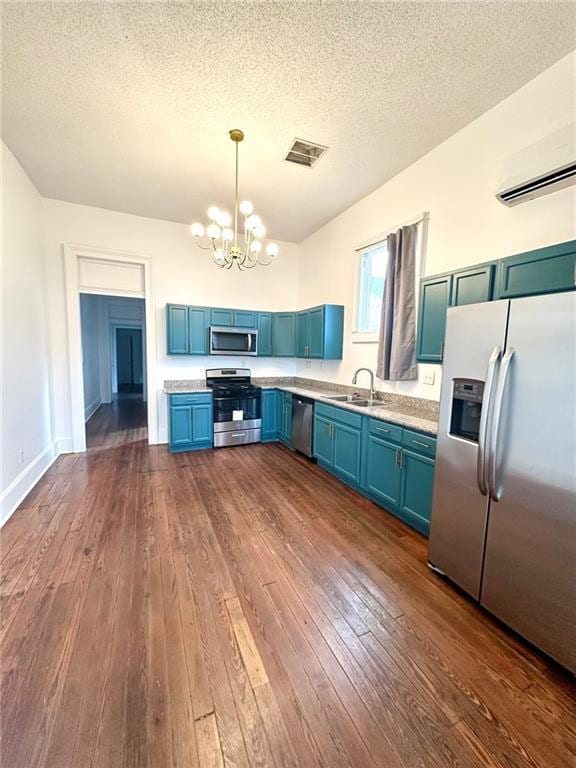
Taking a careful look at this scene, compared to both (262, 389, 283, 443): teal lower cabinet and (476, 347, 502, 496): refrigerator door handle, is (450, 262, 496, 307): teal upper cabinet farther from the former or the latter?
(262, 389, 283, 443): teal lower cabinet

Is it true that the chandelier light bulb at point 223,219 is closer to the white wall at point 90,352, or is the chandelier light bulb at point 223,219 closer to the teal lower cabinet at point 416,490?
the teal lower cabinet at point 416,490

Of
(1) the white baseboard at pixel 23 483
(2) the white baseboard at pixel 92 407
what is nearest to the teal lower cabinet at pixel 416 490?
(1) the white baseboard at pixel 23 483

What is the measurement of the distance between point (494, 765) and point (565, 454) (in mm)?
1200

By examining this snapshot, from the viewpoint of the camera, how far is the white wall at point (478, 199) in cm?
209

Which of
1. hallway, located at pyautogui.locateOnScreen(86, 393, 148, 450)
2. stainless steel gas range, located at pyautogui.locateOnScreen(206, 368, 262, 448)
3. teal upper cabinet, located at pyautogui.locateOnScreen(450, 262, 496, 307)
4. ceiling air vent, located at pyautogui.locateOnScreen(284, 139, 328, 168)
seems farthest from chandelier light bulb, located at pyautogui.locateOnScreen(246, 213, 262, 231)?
hallway, located at pyautogui.locateOnScreen(86, 393, 148, 450)

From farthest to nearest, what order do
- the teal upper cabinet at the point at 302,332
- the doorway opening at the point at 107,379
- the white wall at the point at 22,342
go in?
1. the doorway opening at the point at 107,379
2. the teal upper cabinet at the point at 302,332
3. the white wall at the point at 22,342

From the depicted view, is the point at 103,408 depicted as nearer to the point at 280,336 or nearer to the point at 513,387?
the point at 280,336

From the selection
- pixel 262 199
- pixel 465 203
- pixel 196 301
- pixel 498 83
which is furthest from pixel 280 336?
→ pixel 498 83

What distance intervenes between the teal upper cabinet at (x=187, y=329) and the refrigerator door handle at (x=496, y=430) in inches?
158

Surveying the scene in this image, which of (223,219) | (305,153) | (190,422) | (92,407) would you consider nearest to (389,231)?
(305,153)

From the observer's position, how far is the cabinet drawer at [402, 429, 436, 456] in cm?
236

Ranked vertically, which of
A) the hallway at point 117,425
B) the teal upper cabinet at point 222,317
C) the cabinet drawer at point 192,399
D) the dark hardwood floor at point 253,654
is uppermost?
the teal upper cabinet at point 222,317

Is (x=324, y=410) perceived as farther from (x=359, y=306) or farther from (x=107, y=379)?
(x=107, y=379)

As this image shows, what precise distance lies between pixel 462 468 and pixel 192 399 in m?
3.56
